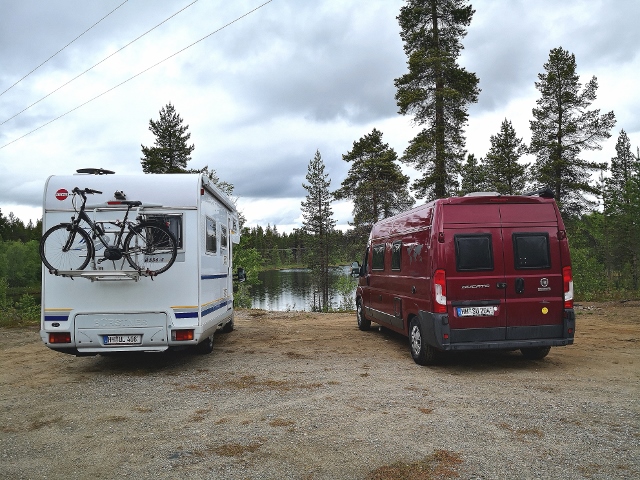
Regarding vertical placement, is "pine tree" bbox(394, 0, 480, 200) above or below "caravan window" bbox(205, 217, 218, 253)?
above

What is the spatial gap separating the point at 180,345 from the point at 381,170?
24.2 meters

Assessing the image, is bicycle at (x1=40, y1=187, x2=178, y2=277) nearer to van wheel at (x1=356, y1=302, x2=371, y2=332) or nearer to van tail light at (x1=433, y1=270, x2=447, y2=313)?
van tail light at (x1=433, y1=270, x2=447, y2=313)

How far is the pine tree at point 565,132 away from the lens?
24578 mm

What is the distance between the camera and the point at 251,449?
4.24 meters

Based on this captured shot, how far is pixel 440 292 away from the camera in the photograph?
691cm

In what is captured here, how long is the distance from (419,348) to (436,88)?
584 inches

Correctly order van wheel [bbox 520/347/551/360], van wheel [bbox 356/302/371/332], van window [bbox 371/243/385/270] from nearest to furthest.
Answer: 1. van wheel [bbox 520/347/551/360]
2. van window [bbox 371/243/385/270]
3. van wheel [bbox 356/302/371/332]

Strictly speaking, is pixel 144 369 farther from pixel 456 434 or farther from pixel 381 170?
pixel 381 170

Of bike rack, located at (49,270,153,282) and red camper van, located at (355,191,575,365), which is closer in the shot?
bike rack, located at (49,270,153,282)

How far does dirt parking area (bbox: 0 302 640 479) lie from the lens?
3.88 m

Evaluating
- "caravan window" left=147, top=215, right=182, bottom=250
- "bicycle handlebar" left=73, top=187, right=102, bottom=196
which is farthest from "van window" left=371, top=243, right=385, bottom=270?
"bicycle handlebar" left=73, top=187, right=102, bottom=196

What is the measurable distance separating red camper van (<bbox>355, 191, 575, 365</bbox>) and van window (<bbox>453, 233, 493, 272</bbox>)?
0.05 feet

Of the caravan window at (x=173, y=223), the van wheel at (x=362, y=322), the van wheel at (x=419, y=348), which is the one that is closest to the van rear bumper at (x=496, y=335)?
the van wheel at (x=419, y=348)

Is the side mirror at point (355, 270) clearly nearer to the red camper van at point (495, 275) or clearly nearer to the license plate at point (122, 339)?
the red camper van at point (495, 275)
